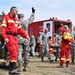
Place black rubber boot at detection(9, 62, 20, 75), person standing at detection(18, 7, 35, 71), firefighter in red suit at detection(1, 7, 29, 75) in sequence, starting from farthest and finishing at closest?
person standing at detection(18, 7, 35, 71), black rubber boot at detection(9, 62, 20, 75), firefighter in red suit at detection(1, 7, 29, 75)

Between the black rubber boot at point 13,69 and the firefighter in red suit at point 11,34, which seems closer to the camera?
the firefighter in red suit at point 11,34

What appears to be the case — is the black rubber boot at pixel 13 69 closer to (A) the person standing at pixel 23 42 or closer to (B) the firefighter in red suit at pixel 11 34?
(B) the firefighter in red suit at pixel 11 34

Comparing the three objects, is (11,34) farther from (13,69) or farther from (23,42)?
(23,42)

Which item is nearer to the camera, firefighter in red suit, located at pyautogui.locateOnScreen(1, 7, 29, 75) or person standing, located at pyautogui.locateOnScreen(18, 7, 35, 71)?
firefighter in red suit, located at pyautogui.locateOnScreen(1, 7, 29, 75)

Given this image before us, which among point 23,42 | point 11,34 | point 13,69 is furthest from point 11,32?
point 23,42

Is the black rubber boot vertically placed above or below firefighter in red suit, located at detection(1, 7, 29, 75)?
below

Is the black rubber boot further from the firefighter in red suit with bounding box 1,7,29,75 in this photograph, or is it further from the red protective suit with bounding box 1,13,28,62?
the red protective suit with bounding box 1,13,28,62

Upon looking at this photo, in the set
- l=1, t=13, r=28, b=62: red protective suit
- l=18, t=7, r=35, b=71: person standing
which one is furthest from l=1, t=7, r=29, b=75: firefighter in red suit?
l=18, t=7, r=35, b=71: person standing

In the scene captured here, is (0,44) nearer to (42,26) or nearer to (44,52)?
(44,52)

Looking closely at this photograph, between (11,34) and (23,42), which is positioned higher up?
(11,34)

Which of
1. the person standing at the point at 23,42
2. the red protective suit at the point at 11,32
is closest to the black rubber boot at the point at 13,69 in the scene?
the red protective suit at the point at 11,32

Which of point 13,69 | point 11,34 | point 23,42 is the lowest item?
point 13,69

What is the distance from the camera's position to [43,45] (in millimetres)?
15719

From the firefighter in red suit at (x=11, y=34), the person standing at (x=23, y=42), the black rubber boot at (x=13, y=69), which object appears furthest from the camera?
the person standing at (x=23, y=42)
